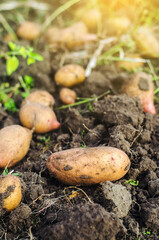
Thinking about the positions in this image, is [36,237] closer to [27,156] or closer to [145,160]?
[27,156]

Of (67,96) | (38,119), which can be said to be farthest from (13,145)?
(67,96)

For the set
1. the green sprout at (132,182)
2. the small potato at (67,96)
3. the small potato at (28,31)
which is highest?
the small potato at (28,31)

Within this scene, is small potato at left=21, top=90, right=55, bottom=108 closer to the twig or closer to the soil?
the soil

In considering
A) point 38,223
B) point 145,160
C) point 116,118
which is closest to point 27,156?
point 38,223

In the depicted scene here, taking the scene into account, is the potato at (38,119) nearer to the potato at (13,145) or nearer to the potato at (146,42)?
the potato at (13,145)

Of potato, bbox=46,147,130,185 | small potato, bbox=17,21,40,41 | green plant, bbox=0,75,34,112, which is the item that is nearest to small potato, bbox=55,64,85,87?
green plant, bbox=0,75,34,112

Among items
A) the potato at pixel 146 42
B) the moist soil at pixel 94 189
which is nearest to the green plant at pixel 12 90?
the moist soil at pixel 94 189
